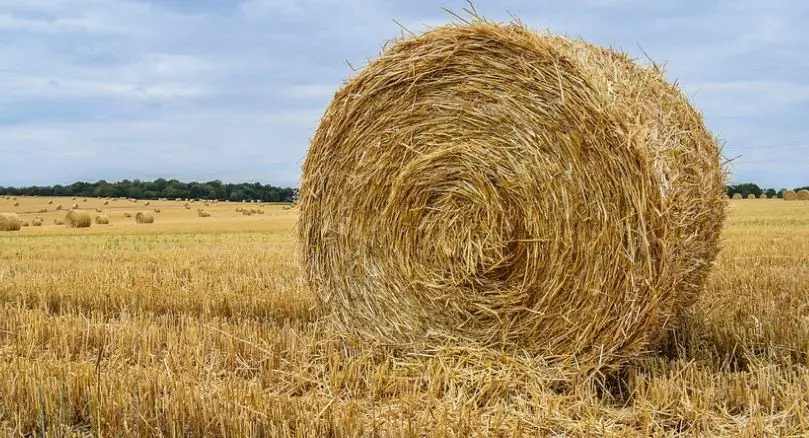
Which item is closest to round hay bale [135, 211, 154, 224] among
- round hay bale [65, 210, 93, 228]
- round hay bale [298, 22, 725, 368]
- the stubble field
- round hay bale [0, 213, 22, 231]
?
round hay bale [65, 210, 93, 228]

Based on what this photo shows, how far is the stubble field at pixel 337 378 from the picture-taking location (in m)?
3.25

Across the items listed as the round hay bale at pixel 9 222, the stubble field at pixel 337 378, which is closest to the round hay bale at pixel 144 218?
the round hay bale at pixel 9 222

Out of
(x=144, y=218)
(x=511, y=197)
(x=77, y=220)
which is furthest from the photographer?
(x=144, y=218)

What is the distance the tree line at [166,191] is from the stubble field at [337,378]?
135 feet

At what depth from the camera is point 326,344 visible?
476 centimetres

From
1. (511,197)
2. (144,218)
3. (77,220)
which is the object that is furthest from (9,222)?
(511,197)

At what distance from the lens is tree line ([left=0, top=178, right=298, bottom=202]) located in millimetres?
48406

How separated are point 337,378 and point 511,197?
4.45ft

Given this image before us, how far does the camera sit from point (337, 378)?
399 cm

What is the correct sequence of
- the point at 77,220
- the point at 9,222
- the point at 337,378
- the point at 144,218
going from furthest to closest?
the point at 144,218, the point at 77,220, the point at 9,222, the point at 337,378

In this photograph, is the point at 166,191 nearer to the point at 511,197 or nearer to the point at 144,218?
the point at 144,218

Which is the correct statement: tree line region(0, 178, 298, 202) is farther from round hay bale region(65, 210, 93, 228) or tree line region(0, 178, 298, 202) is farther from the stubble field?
the stubble field

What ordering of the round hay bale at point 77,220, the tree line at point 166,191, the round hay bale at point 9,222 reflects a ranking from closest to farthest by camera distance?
1. the round hay bale at point 9,222
2. the round hay bale at point 77,220
3. the tree line at point 166,191

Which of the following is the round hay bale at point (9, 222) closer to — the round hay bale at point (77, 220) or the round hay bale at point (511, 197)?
the round hay bale at point (77, 220)
